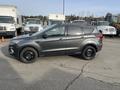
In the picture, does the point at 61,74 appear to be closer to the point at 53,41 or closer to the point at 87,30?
the point at 53,41

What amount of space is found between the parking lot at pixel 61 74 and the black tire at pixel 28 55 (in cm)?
23

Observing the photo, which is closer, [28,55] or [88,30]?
[28,55]

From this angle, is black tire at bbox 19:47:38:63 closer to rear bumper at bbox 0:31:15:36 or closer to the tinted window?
the tinted window

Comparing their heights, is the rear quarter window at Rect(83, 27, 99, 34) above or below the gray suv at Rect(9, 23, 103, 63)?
above

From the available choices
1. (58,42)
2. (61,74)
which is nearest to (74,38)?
(58,42)

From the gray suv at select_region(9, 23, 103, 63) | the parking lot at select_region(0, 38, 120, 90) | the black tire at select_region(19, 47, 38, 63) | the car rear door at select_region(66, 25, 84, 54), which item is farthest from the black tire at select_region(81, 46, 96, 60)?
the black tire at select_region(19, 47, 38, 63)

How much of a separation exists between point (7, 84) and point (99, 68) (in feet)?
12.2

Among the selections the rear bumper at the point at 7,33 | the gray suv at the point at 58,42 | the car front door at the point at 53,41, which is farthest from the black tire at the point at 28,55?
the rear bumper at the point at 7,33

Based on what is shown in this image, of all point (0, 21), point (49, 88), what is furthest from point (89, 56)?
point (0, 21)

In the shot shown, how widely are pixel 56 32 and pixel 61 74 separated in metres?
2.61

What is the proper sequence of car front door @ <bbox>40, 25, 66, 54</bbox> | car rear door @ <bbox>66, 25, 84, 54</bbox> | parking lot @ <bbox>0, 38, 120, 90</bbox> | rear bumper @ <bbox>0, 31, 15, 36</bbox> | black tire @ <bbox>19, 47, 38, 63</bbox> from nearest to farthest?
parking lot @ <bbox>0, 38, 120, 90</bbox> → black tire @ <bbox>19, 47, 38, 63</bbox> → car front door @ <bbox>40, 25, 66, 54</bbox> → car rear door @ <bbox>66, 25, 84, 54</bbox> → rear bumper @ <bbox>0, 31, 15, 36</bbox>

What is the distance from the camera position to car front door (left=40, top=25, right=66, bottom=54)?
9.16 m

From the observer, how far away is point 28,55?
9.09 m

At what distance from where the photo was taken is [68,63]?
914 cm
